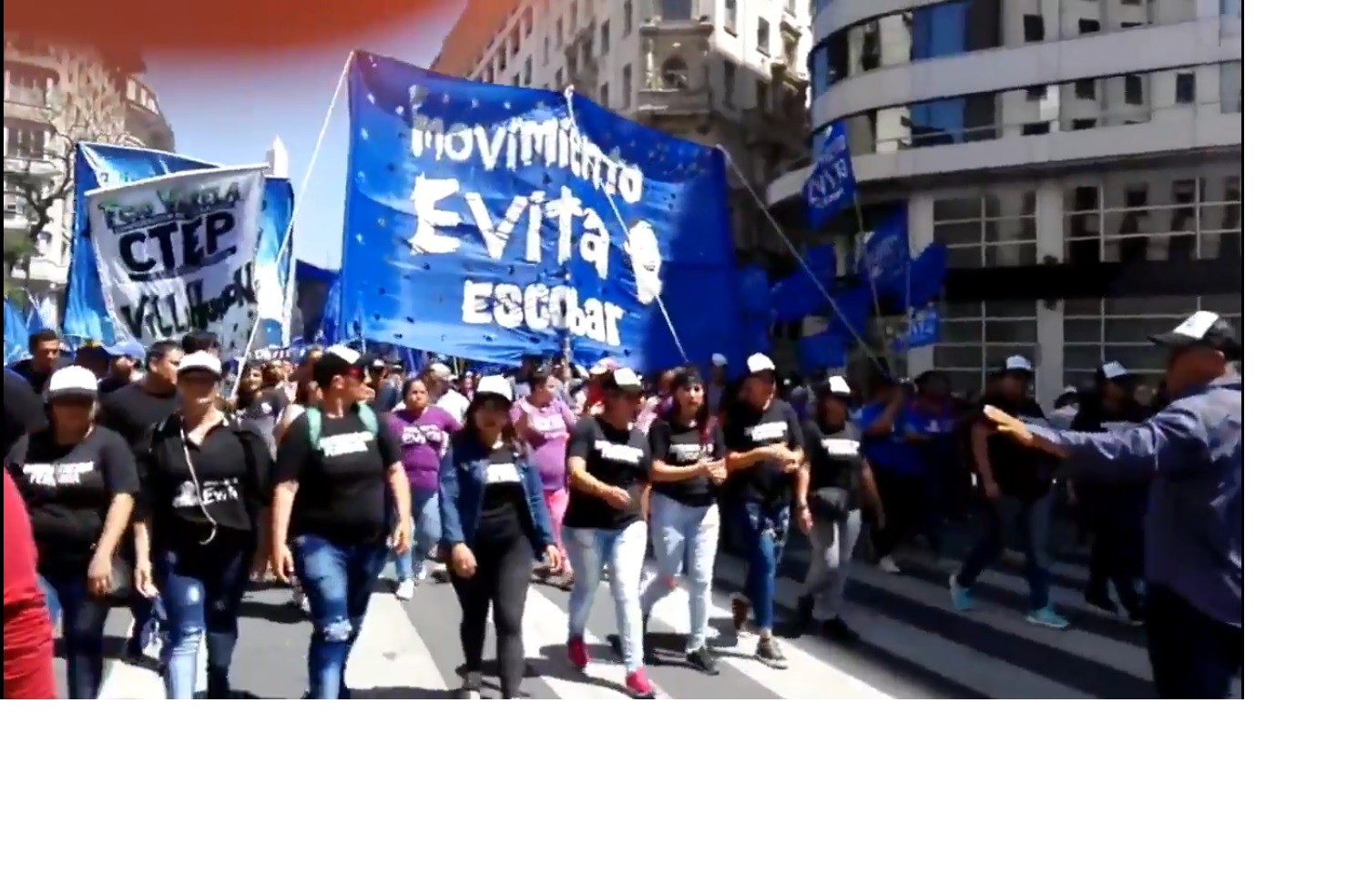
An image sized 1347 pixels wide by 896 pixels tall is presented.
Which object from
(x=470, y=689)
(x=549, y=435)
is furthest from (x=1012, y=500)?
(x=470, y=689)

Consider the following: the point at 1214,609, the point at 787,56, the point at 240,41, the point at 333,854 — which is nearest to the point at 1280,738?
the point at 1214,609

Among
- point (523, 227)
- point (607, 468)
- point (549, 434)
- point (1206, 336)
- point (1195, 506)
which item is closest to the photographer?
point (1195, 506)

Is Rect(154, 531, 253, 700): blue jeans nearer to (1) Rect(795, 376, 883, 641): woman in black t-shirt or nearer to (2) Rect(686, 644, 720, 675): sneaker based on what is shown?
(2) Rect(686, 644, 720, 675): sneaker

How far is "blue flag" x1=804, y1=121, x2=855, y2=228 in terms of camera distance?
423cm

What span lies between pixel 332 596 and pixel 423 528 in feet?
2.92

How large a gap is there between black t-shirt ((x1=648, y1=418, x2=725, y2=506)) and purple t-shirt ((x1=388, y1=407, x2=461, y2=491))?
83cm

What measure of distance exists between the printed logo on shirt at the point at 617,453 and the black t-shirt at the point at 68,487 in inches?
65.2

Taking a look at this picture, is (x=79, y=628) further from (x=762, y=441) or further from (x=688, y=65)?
(x=688, y=65)

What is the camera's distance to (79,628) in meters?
3.93

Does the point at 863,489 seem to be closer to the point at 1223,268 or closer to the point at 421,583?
the point at 1223,268

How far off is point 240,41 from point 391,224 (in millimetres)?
839

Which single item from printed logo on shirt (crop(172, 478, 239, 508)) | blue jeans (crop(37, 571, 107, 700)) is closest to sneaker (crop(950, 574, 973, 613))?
printed logo on shirt (crop(172, 478, 239, 508))

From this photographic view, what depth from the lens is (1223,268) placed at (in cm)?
397

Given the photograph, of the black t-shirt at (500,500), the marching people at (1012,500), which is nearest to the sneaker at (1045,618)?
the marching people at (1012,500)
